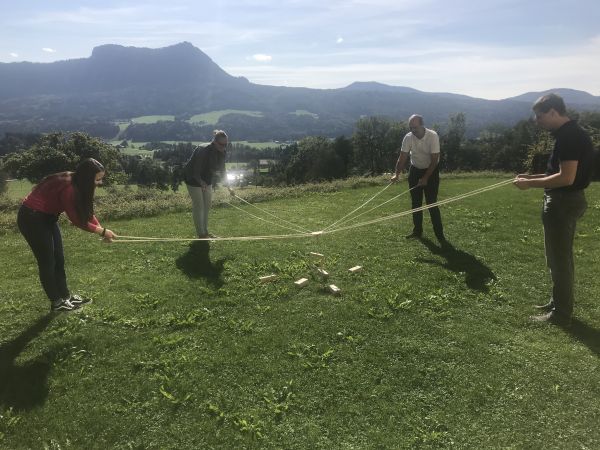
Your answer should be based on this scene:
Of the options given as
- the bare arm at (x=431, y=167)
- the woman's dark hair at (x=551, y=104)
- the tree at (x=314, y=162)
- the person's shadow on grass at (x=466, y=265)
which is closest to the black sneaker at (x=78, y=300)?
the person's shadow on grass at (x=466, y=265)

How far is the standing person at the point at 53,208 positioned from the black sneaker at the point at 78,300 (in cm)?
42

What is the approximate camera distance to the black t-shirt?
503cm

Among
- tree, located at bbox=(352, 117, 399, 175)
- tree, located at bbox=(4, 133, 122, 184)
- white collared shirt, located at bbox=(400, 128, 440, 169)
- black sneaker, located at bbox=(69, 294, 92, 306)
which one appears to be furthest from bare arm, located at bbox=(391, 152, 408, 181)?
tree, located at bbox=(352, 117, 399, 175)

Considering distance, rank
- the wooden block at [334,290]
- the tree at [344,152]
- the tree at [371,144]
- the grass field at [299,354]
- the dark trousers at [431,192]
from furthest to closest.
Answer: the tree at [344,152]
the tree at [371,144]
the dark trousers at [431,192]
the wooden block at [334,290]
the grass field at [299,354]

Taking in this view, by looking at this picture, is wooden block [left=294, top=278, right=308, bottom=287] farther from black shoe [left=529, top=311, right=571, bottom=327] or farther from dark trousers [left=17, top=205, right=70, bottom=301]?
dark trousers [left=17, top=205, right=70, bottom=301]

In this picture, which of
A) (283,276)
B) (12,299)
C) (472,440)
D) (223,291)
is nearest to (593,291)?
(472,440)

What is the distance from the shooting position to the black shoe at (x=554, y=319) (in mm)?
5715

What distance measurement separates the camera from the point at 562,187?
5.38 metres

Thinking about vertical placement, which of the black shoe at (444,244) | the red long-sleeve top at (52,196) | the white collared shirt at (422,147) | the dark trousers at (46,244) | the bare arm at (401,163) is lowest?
the black shoe at (444,244)

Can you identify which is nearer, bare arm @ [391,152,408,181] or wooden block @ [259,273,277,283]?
wooden block @ [259,273,277,283]

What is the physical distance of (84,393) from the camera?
4.59 metres

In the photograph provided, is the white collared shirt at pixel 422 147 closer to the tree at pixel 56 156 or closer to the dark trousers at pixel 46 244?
the dark trousers at pixel 46 244

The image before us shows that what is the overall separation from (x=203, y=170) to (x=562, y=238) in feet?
23.8

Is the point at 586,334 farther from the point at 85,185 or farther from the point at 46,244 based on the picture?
the point at 46,244
